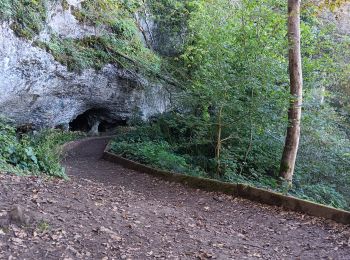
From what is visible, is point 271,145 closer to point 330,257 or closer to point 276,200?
point 276,200

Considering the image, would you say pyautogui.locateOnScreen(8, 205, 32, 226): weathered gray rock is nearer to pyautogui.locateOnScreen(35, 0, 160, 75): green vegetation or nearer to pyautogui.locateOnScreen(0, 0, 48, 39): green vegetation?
pyautogui.locateOnScreen(0, 0, 48, 39): green vegetation

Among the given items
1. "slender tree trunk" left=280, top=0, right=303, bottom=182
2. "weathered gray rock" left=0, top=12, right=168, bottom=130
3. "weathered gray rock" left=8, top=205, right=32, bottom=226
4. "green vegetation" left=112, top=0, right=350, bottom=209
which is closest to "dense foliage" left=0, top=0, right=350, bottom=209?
"green vegetation" left=112, top=0, right=350, bottom=209

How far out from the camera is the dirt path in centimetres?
432

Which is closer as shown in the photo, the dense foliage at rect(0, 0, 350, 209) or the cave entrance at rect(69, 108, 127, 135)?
the dense foliage at rect(0, 0, 350, 209)

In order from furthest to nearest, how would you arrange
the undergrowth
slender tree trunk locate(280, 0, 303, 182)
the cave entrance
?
the cave entrance
the undergrowth
slender tree trunk locate(280, 0, 303, 182)

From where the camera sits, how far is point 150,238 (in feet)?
16.8

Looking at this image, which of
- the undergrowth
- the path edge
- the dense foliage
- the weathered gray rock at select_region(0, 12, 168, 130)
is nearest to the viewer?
the path edge

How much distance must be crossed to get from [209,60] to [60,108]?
7570 mm

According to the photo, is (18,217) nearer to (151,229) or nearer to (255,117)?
(151,229)

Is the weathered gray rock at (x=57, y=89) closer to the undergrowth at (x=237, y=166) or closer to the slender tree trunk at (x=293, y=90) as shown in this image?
the undergrowth at (x=237, y=166)

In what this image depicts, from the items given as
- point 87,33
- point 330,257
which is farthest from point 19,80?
point 330,257

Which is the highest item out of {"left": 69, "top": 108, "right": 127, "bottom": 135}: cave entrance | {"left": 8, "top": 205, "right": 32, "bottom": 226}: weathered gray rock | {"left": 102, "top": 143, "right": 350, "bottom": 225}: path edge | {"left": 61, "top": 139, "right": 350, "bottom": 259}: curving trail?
{"left": 69, "top": 108, "right": 127, "bottom": 135}: cave entrance

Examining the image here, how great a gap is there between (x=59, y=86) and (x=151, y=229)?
34.3 ft

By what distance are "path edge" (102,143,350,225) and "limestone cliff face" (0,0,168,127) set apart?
5255 millimetres
